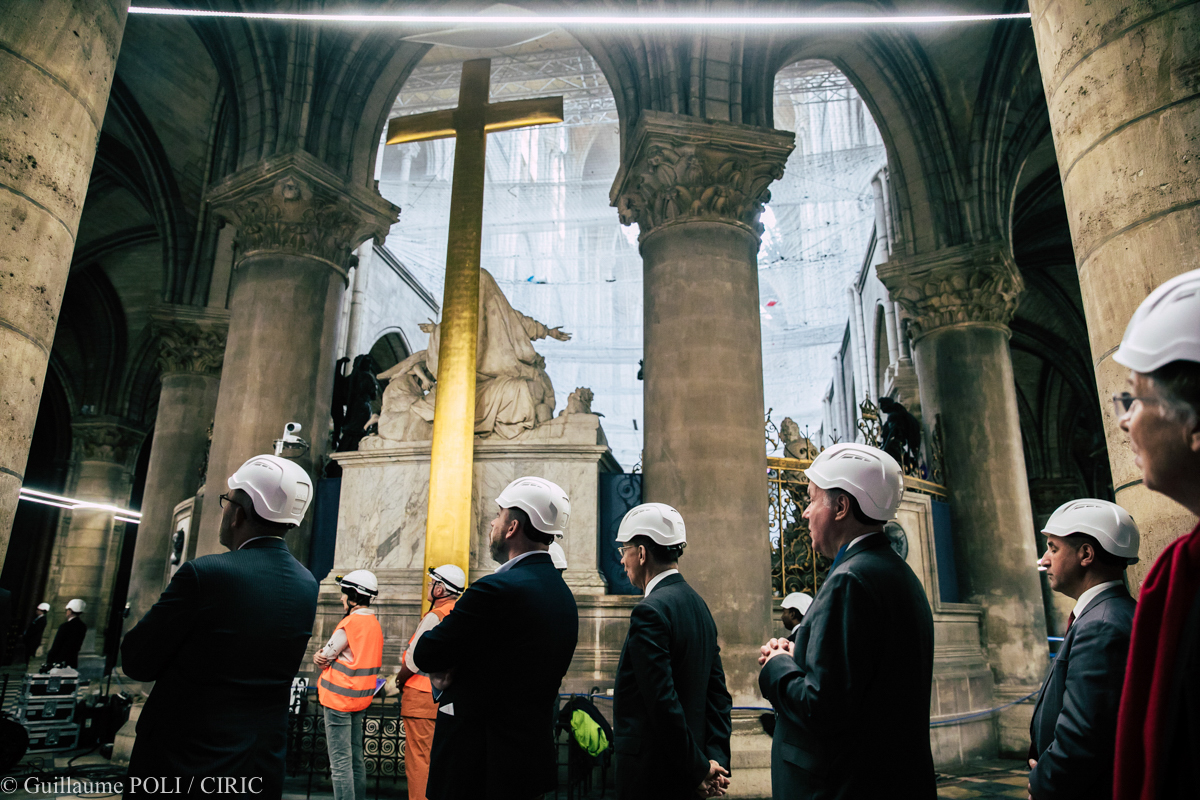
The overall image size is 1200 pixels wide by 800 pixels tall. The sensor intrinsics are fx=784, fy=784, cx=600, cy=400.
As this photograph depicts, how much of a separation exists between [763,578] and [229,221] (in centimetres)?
722

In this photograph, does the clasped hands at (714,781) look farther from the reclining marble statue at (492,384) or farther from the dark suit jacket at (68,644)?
the dark suit jacket at (68,644)

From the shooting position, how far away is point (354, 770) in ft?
15.0

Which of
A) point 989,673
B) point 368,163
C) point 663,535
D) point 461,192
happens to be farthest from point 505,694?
point 368,163

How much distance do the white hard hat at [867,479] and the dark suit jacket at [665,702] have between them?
807mm

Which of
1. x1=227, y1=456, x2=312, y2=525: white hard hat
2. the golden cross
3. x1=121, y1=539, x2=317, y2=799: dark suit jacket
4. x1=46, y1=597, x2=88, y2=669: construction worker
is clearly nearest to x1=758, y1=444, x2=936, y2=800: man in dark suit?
x1=121, y1=539, x2=317, y2=799: dark suit jacket

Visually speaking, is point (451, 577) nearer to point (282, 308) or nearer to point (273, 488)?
point (273, 488)

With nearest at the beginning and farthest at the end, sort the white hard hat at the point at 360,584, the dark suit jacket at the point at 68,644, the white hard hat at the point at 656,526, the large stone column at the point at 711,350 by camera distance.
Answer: the white hard hat at the point at 656,526, the white hard hat at the point at 360,584, the large stone column at the point at 711,350, the dark suit jacket at the point at 68,644

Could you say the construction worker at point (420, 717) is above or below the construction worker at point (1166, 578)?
below

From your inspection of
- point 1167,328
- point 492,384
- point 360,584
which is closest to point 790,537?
point 492,384

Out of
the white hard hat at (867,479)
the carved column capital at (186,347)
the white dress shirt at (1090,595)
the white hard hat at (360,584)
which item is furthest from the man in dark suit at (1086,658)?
the carved column capital at (186,347)

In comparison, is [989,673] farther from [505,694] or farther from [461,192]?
[505,694]

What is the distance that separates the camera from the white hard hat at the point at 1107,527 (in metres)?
2.37

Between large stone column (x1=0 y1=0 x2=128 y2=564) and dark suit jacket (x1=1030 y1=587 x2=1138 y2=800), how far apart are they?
3.23 meters

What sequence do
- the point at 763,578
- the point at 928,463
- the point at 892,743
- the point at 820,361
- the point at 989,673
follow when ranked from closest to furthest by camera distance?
the point at 892,743, the point at 763,578, the point at 989,673, the point at 928,463, the point at 820,361
